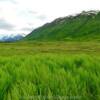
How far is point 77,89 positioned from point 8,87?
93 cm

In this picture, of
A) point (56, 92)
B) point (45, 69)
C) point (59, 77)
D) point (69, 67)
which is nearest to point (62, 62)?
point (69, 67)

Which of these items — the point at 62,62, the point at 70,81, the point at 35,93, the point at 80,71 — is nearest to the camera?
the point at 35,93

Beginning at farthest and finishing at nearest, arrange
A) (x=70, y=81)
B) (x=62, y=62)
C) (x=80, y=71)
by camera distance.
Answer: (x=62, y=62), (x=80, y=71), (x=70, y=81)

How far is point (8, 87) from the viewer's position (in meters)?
4.11

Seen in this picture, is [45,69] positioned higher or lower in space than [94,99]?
higher

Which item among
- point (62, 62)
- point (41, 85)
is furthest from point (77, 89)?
point (62, 62)

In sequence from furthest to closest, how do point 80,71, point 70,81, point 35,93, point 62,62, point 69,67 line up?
1. point 62,62
2. point 69,67
3. point 80,71
4. point 70,81
5. point 35,93

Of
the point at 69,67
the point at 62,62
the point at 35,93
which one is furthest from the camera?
the point at 62,62

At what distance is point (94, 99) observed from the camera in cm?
403

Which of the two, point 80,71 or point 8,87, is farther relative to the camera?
point 80,71

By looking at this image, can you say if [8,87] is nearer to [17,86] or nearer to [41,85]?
[17,86]

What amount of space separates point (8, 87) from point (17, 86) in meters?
0.13

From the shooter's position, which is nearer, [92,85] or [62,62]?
[92,85]

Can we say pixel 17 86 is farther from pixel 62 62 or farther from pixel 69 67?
pixel 62 62
